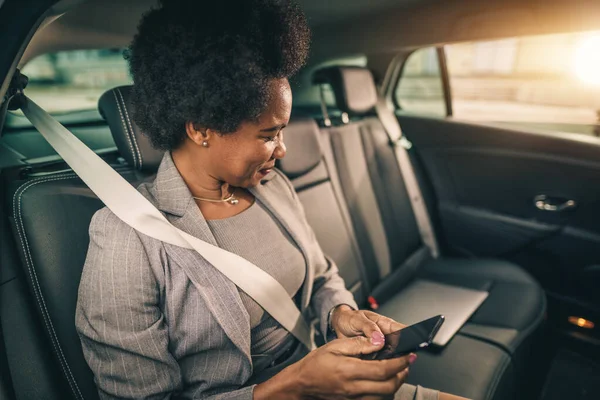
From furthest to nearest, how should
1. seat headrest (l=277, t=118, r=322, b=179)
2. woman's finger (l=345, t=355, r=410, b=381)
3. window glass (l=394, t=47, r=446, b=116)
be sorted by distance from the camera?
window glass (l=394, t=47, r=446, b=116) → seat headrest (l=277, t=118, r=322, b=179) → woman's finger (l=345, t=355, r=410, b=381)

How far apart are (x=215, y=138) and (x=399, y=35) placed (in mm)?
1422

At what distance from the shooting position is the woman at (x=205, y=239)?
87cm

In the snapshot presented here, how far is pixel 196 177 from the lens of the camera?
3.65 feet

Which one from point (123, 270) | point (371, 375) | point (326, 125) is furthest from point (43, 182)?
point (326, 125)

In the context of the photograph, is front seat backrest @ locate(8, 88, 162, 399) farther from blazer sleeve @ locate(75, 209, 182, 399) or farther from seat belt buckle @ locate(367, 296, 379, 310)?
seat belt buckle @ locate(367, 296, 379, 310)

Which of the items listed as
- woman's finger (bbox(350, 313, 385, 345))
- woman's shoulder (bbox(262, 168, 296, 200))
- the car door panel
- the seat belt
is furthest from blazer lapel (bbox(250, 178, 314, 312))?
the car door panel

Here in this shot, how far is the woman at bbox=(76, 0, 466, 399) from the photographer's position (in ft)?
2.87

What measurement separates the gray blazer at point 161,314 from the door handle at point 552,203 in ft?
5.92

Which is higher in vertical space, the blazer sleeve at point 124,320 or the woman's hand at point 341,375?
the blazer sleeve at point 124,320

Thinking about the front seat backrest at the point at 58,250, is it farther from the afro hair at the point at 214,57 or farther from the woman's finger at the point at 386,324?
the woman's finger at the point at 386,324

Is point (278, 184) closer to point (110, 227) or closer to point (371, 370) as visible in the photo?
point (110, 227)

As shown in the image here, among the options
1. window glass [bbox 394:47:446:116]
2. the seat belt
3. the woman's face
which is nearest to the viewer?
the woman's face

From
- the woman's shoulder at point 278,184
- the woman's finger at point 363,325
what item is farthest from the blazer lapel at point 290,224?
the woman's finger at point 363,325

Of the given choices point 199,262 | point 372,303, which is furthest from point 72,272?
point 372,303
